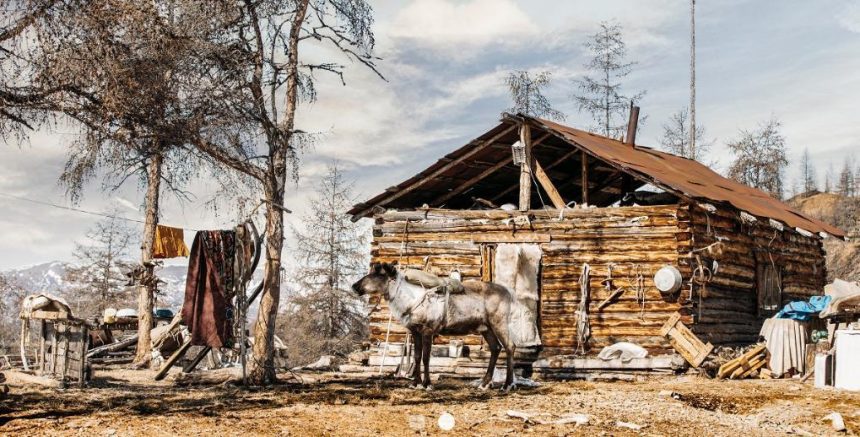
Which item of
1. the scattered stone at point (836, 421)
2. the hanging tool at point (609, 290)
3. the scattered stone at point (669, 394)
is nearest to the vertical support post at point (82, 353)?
the scattered stone at point (669, 394)

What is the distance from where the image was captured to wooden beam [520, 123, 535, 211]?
16531 millimetres

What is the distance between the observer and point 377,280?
12.8 m

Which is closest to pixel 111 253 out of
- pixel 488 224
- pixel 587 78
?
pixel 587 78

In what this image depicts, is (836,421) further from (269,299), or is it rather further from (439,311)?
(269,299)

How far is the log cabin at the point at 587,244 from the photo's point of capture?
15.7 metres

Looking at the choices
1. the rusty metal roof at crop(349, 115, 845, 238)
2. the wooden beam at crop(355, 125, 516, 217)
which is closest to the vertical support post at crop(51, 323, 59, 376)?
the rusty metal roof at crop(349, 115, 845, 238)

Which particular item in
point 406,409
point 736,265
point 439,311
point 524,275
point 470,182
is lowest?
point 406,409

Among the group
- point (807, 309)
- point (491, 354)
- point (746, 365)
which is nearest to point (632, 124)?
point (807, 309)

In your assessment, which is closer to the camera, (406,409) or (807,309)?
(406,409)

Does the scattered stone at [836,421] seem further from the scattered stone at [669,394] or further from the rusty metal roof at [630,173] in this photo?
the rusty metal roof at [630,173]

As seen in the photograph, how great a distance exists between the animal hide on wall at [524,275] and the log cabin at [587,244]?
0.09ft

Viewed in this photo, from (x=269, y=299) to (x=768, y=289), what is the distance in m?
12.4

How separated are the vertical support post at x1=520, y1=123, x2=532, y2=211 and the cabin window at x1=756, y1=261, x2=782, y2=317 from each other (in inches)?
247

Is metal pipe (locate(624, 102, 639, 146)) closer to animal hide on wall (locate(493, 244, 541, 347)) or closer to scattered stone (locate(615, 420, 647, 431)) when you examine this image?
animal hide on wall (locate(493, 244, 541, 347))
